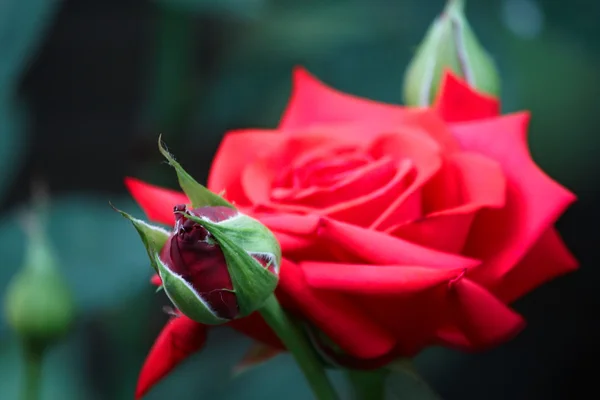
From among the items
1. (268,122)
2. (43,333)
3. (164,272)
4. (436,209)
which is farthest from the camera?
(268,122)

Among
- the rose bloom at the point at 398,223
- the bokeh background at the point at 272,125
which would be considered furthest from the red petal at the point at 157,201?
the bokeh background at the point at 272,125

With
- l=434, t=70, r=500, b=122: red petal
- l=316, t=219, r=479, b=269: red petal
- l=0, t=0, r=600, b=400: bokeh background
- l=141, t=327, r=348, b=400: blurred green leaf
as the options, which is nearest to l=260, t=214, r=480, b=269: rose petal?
l=316, t=219, r=479, b=269: red petal

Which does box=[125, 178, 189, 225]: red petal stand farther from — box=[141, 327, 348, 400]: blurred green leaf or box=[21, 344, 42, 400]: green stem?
box=[141, 327, 348, 400]: blurred green leaf

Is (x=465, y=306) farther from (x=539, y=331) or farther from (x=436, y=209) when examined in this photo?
(x=539, y=331)

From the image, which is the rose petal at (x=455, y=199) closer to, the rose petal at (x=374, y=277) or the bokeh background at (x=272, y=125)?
the rose petal at (x=374, y=277)

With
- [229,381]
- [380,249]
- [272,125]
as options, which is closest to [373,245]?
[380,249]

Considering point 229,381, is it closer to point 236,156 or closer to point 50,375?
point 50,375

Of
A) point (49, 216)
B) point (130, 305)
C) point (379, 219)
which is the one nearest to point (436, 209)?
point (379, 219)
